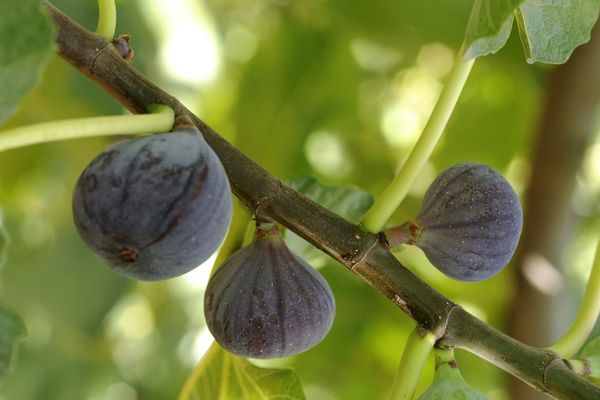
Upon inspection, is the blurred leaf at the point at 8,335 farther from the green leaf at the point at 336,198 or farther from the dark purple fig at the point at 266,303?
the green leaf at the point at 336,198

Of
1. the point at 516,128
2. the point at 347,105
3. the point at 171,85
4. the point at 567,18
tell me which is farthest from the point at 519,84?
the point at 567,18

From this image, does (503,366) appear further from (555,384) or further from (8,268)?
(8,268)

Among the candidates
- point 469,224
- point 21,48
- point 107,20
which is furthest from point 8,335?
point 469,224

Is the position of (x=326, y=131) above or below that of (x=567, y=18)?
below

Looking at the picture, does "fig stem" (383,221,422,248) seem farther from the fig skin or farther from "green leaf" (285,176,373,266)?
"green leaf" (285,176,373,266)

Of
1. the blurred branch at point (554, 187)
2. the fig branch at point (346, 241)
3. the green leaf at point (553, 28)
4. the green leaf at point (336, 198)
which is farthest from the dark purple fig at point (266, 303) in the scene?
the blurred branch at point (554, 187)

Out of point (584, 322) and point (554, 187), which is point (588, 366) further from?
point (554, 187)

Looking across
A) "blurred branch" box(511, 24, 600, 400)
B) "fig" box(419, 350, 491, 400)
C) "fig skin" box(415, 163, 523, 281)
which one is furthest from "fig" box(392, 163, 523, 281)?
"blurred branch" box(511, 24, 600, 400)
